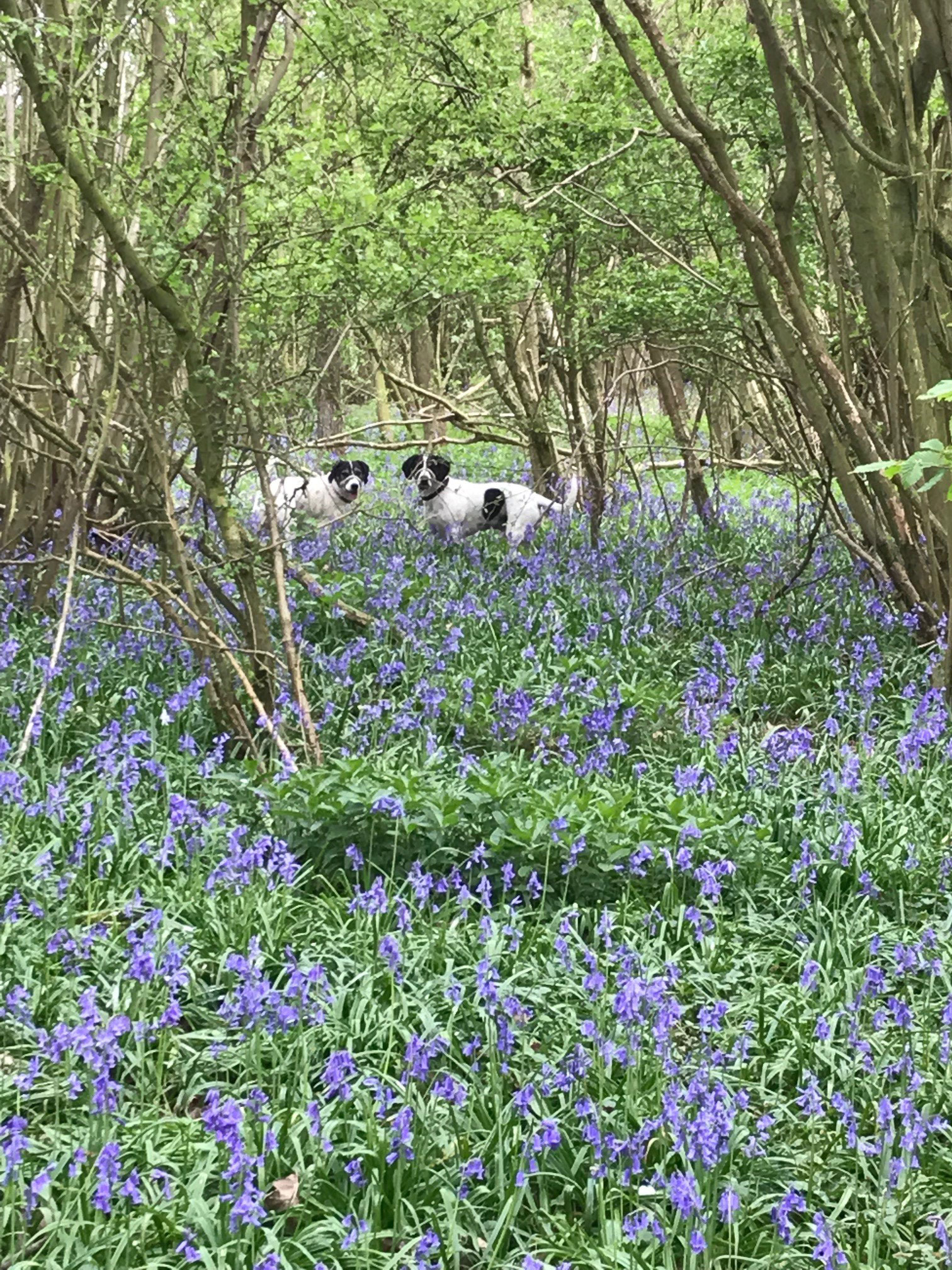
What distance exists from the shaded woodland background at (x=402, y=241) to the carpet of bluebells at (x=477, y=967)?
708 mm

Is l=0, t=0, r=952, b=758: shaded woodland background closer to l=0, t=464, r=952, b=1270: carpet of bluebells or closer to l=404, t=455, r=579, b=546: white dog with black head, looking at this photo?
l=404, t=455, r=579, b=546: white dog with black head

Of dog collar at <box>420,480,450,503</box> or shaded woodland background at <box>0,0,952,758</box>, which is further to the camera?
dog collar at <box>420,480,450,503</box>

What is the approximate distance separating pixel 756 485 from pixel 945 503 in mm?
9724

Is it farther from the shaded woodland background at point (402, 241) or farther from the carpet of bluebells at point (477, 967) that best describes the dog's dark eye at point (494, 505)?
the carpet of bluebells at point (477, 967)

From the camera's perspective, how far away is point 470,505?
30.5ft

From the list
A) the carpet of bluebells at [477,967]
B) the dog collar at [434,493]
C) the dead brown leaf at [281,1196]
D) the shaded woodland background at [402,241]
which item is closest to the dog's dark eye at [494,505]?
the dog collar at [434,493]

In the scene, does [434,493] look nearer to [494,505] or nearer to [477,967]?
[494,505]

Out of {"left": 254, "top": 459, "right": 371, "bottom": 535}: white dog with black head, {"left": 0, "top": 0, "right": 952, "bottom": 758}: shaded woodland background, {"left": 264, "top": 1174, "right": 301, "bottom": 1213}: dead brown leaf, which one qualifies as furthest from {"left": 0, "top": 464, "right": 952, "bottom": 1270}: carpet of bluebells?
{"left": 254, "top": 459, "right": 371, "bottom": 535}: white dog with black head

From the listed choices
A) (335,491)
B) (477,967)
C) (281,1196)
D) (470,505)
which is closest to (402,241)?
(470,505)

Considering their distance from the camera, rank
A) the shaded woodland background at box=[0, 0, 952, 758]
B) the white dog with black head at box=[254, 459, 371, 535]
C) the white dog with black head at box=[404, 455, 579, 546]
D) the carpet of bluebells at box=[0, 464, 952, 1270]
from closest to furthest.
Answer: the carpet of bluebells at box=[0, 464, 952, 1270]
the shaded woodland background at box=[0, 0, 952, 758]
the white dog with black head at box=[404, 455, 579, 546]
the white dog with black head at box=[254, 459, 371, 535]

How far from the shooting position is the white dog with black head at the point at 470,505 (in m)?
9.12

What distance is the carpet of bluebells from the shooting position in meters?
2.30

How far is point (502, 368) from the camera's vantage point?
15.5 meters

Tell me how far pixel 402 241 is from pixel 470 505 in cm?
288
